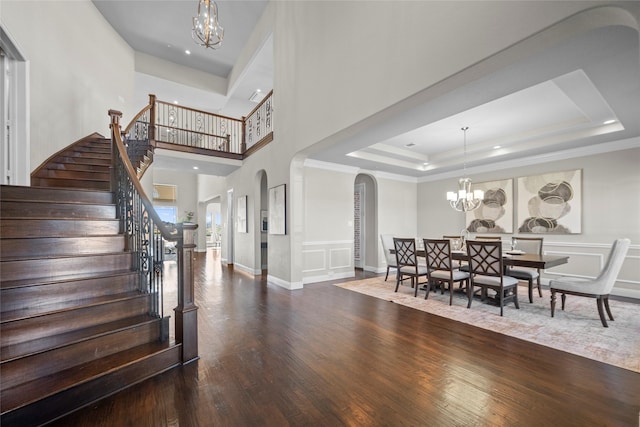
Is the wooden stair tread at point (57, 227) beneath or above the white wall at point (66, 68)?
beneath

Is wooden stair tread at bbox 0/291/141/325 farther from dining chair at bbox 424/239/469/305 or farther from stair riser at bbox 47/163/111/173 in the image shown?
dining chair at bbox 424/239/469/305

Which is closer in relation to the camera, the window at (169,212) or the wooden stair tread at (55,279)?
the wooden stair tread at (55,279)

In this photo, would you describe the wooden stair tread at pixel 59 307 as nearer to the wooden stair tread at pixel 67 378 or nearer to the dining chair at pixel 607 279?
the wooden stair tread at pixel 67 378

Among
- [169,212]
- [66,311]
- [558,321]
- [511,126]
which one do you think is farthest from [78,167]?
[169,212]

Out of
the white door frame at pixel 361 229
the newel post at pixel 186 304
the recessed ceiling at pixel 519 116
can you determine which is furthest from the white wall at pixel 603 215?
the newel post at pixel 186 304

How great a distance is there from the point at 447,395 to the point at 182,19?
28.4ft

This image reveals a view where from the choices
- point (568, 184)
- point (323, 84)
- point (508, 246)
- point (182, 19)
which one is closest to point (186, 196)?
point (182, 19)

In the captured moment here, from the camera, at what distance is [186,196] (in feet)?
42.1

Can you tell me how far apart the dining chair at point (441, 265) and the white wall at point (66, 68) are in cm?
609

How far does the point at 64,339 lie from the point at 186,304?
2.67 feet

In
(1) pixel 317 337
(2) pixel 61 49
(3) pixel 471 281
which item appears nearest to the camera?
(1) pixel 317 337

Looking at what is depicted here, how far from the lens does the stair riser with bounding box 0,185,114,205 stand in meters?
2.74

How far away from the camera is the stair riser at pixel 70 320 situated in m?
1.82

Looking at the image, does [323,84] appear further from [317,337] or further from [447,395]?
[447,395]
